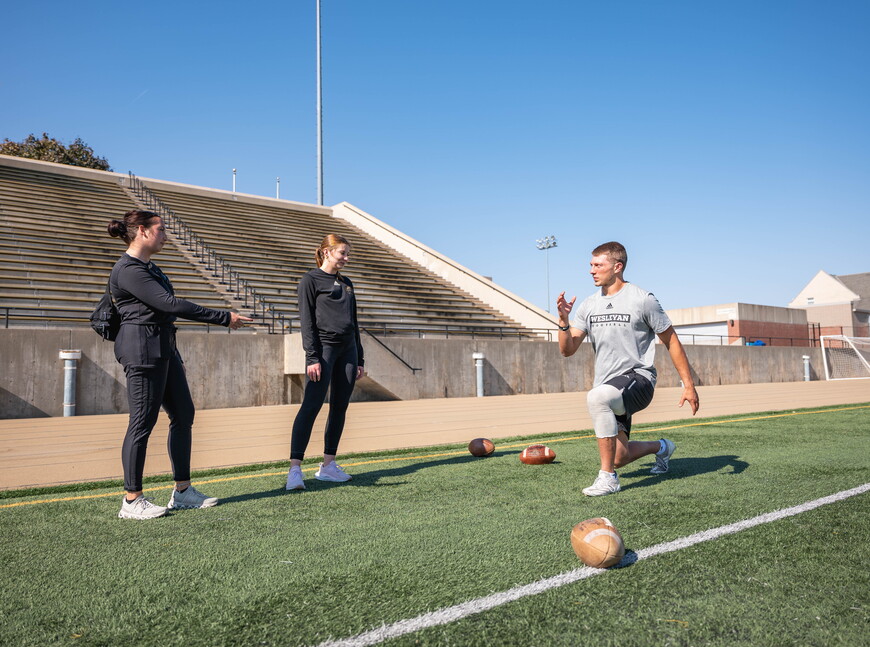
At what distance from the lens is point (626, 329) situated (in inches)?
181

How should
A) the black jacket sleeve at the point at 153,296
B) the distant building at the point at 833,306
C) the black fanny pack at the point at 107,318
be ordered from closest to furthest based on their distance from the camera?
the black jacket sleeve at the point at 153,296 → the black fanny pack at the point at 107,318 → the distant building at the point at 833,306

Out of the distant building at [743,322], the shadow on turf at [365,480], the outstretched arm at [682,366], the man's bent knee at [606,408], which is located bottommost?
Result: the shadow on turf at [365,480]

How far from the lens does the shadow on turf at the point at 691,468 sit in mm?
5055

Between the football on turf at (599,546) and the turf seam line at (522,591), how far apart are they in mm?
42

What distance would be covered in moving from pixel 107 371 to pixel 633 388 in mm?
11060

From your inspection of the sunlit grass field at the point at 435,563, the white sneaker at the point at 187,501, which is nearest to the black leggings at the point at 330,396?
the sunlit grass field at the point at 435,563

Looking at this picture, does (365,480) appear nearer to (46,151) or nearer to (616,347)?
(616,347)

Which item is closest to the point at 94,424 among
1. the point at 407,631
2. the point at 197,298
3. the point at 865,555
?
the point at 197,298

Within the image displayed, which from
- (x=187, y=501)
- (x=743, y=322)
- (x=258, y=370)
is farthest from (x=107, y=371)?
(x=743, y=322)

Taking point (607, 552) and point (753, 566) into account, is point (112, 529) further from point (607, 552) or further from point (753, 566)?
point (753, 566)

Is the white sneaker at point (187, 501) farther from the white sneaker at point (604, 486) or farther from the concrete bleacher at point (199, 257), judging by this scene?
the concrete bleacher at point (199, 257)

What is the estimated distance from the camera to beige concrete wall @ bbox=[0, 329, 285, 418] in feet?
37.9

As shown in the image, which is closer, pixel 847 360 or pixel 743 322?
pixel 847 360

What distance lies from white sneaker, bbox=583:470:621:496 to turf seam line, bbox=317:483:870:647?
976 mm
